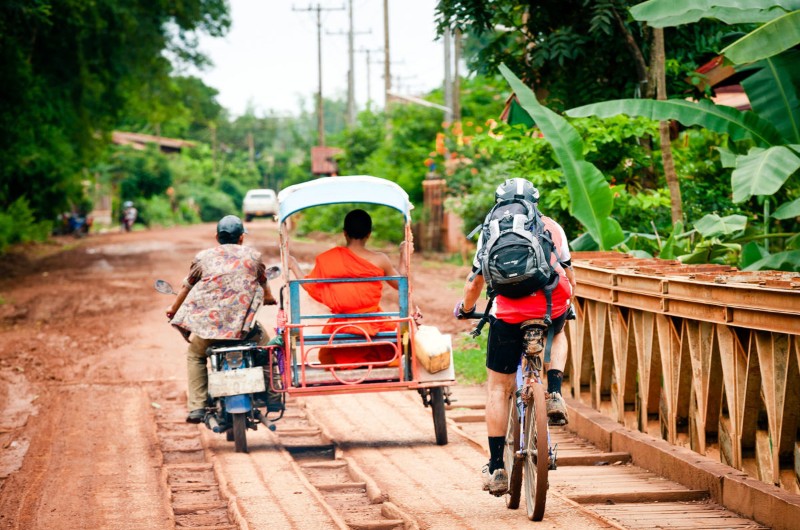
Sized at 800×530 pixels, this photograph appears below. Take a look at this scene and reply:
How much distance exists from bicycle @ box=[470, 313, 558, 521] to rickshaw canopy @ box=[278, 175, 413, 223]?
280cm

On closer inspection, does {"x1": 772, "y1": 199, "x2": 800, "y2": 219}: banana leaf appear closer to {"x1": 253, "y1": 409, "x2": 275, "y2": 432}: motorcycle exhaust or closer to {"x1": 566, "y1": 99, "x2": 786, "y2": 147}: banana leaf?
{"x1": 566, "y1": 99, "x2": 786, "y2": 147}: banana leaf

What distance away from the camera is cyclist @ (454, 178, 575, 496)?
239 inches

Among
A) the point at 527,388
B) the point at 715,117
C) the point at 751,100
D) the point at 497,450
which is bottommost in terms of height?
the point at 497,450

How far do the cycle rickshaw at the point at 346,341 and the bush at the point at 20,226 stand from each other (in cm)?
2385

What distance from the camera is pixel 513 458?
6191 millimetres

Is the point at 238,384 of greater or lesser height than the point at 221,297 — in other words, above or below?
below

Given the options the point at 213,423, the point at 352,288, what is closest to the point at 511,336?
the point at 352,288

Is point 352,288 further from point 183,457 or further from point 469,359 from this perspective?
point 469,359

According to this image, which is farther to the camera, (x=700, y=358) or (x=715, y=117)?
(x=715, y=117)

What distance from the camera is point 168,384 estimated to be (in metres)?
12.2

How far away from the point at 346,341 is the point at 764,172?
3.50m

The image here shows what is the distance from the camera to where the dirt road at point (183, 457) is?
256 inches

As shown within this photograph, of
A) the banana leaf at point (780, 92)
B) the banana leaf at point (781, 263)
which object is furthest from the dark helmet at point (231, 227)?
the banana leaf at point (780, 92)

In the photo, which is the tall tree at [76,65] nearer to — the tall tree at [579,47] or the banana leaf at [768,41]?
the tall tree at [579,47]
